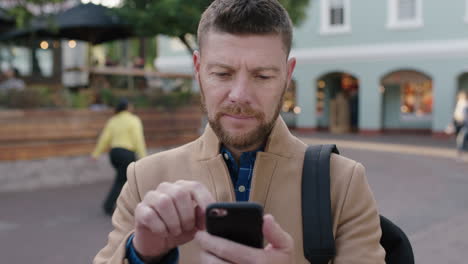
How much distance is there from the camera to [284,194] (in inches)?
66.9

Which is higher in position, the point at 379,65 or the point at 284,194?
the point at 379,65

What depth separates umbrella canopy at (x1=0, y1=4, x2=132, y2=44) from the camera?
1457 cm

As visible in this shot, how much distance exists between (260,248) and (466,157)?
16146 mm

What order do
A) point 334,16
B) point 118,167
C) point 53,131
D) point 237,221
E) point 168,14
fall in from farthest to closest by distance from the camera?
point 334,16 → point 168,14 → point 53,131 → point 118,167 → point 237,221

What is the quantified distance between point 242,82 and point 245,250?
59 cm

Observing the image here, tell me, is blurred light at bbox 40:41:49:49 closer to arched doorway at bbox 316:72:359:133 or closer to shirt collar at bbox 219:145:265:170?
arched doorway at bbox 316:72:359:133

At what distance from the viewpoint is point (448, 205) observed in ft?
29.6

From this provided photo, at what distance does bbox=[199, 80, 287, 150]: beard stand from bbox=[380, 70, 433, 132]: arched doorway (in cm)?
2425

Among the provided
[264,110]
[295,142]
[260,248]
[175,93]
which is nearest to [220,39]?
[264,110]

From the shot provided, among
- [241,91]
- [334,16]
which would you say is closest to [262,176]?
[241,91]

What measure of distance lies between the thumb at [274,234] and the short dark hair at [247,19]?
66 cm

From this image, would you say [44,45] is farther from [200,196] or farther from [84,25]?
[200,196]

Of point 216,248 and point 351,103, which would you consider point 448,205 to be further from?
point 351,103

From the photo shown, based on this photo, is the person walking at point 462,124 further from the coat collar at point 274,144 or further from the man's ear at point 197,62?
the man's ear at point 197,62
